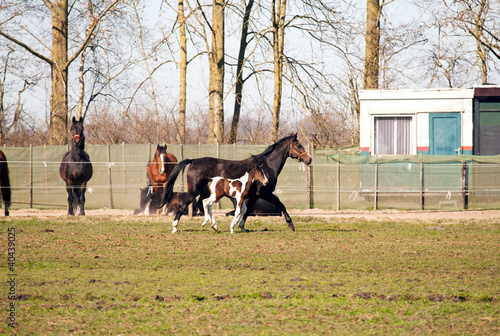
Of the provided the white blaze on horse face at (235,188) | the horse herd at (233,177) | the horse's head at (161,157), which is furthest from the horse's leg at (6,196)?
the white blaze on horse face at (235,188)

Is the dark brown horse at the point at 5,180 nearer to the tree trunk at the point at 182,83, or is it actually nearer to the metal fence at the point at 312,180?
the metal fence at the point at 312,180

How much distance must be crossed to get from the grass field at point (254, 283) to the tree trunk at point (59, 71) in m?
12.6

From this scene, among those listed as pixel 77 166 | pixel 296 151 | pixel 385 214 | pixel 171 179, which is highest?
pixel 296 151

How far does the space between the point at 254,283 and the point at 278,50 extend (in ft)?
63.5

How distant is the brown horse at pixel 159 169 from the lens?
20328mm

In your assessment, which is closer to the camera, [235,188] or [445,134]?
[235,188]

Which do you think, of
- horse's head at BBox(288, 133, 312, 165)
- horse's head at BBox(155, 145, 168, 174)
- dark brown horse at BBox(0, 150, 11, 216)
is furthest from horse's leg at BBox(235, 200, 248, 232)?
dark brown horse at BBox(0, 150, 11, 216)

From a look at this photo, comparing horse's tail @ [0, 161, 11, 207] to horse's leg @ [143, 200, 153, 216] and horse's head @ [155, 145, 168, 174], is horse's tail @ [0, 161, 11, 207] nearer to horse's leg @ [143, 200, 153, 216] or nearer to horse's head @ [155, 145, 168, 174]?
horse's leg @ [143, 200, 153, 216]

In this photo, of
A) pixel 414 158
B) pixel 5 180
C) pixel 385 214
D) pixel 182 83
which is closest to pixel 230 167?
pixel 385 214

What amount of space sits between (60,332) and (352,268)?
16.3ft

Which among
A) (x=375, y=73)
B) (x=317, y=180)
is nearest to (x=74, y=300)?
(x=317, y=180)

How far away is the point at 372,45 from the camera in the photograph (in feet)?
87.9

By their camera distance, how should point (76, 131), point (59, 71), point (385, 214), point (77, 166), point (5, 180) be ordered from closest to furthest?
point (76, 131) < point (77, 166) < point (5, 180) < point (385, 214) < point (59, 71)

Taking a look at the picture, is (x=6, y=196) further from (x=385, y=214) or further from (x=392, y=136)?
(x=392, y=136)
